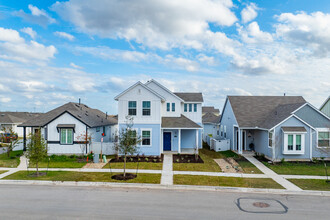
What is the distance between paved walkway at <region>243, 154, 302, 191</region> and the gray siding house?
5.47 ft

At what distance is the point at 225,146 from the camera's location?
2775 cm

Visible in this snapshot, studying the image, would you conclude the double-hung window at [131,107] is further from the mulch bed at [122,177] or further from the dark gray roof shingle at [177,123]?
the mulch bed at [122,177]

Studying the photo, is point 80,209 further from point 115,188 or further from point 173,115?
point 173,115

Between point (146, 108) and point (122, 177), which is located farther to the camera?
point (146, 108)

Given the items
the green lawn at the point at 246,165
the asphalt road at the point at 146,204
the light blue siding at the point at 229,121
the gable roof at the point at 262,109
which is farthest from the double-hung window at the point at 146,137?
the asphalt road at the point at 146,204

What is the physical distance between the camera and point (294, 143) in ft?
67.7

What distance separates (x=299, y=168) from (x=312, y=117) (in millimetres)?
6195

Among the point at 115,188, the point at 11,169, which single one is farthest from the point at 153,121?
the point at 11,169

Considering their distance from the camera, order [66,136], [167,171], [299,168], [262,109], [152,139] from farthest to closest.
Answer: [262,109] → [66,136] → [152,139] → [299,168] → [167,171]

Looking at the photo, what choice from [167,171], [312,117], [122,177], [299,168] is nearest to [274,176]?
[299,168]

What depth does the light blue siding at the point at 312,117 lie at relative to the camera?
70.9 ft

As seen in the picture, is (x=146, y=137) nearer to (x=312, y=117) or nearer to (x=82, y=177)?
(x=82, y=177)

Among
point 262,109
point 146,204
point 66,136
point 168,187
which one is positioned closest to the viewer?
point 146,204

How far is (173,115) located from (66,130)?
37.2 feet
